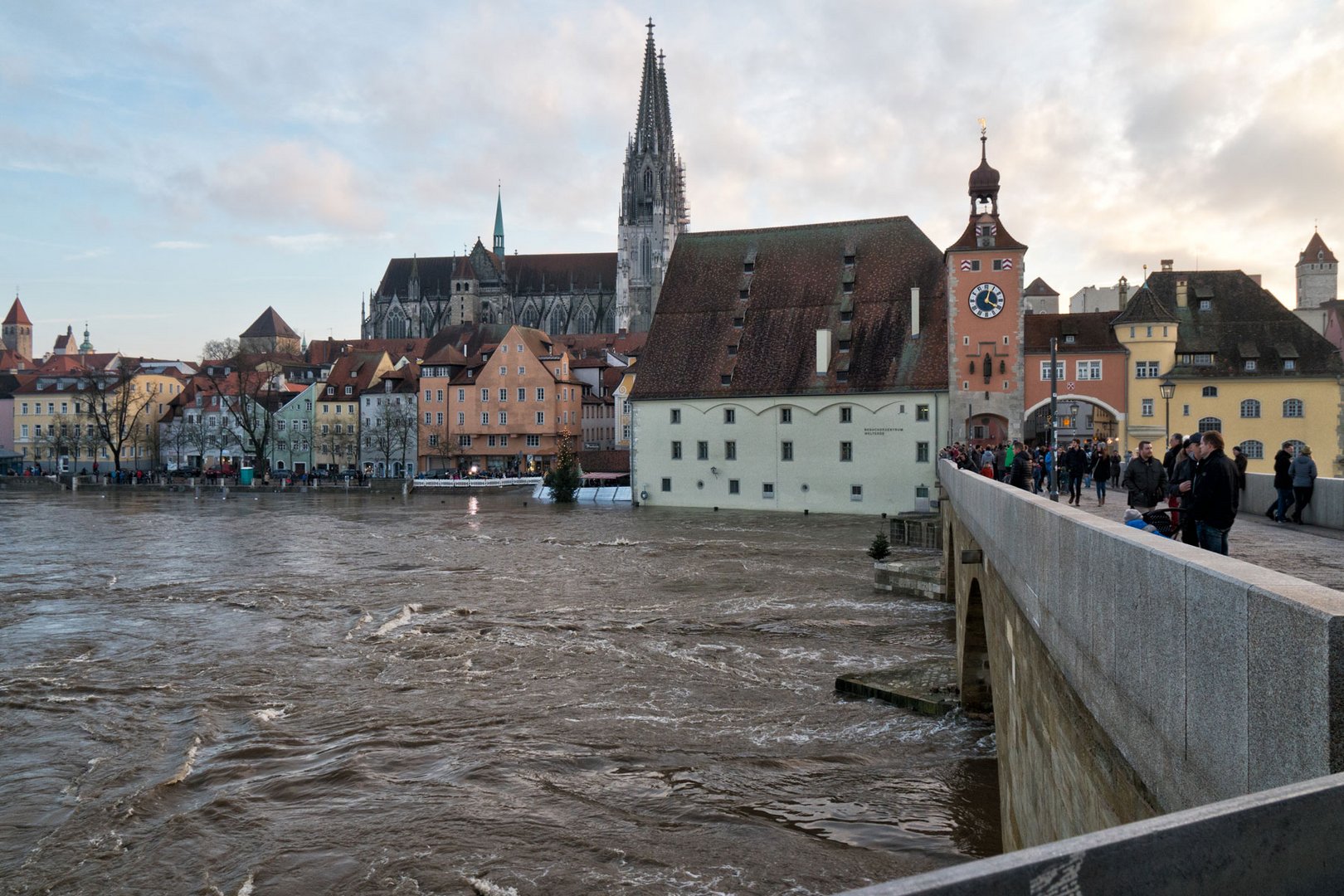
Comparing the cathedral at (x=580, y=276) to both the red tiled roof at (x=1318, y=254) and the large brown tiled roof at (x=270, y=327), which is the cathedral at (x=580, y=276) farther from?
the red tiled roof at (x=1318, y=254)

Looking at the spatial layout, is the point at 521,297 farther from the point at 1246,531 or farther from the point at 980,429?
the point at 1246,531

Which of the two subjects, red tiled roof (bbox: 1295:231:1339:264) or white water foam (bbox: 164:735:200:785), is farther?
red tiled roof (bbox: 1295:231:1339:264)

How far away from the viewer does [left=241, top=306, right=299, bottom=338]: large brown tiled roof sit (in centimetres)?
12862

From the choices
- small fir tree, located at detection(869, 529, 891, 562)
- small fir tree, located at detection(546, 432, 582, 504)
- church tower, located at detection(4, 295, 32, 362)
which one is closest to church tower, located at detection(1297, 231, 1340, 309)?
small fir tree, located at detection(546, 432, 582, 504)

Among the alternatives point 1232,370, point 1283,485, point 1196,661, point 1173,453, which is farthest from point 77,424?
point 1196,661

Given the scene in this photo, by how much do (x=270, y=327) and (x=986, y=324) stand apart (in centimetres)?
10238

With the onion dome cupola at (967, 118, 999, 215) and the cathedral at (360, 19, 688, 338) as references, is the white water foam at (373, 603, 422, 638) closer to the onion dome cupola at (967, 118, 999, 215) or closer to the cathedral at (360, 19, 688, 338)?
the onion dome cupola at (967, 118, 999, 215)

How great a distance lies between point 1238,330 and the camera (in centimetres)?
4741

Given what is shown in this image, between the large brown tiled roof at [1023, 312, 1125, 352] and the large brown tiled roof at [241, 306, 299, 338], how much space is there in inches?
3967

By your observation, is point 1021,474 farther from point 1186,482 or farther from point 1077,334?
point 1077,334

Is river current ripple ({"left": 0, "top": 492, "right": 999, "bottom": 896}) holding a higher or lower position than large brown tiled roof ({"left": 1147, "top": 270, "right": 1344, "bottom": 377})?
lower

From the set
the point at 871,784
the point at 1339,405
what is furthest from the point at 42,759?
the point at 1339,405

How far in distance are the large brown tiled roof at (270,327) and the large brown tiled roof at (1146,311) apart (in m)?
104

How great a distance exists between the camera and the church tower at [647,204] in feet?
395
